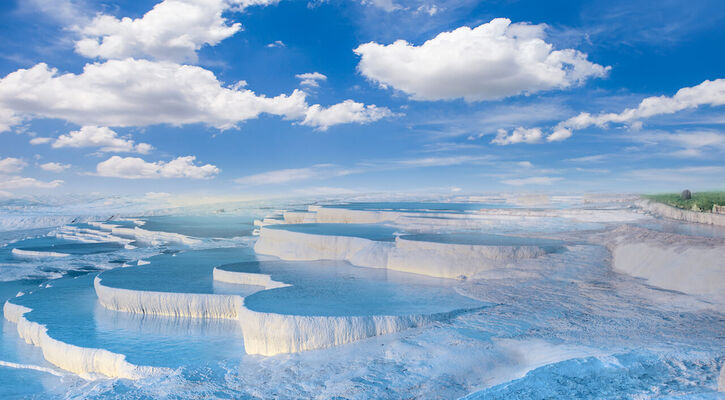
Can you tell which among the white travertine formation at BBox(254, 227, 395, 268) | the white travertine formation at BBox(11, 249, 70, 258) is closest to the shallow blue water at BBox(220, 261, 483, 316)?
the white travertine formation at BBox(254, 227, 395, 268)

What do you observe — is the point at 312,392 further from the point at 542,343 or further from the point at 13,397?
the point at 13,397

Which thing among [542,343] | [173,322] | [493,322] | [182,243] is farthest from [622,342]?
[182,243]

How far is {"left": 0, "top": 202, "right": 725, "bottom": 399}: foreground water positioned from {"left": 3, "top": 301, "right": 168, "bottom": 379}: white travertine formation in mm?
110

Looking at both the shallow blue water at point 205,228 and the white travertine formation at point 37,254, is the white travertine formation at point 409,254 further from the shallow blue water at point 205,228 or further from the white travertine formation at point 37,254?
the shallow blue water at point 205,228

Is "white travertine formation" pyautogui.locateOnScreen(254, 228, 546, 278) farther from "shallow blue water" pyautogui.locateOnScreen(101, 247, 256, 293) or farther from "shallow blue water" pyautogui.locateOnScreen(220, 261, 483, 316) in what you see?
"shallow blue water" pyautogui.locateOnScreen(101, 247, 256, 293)

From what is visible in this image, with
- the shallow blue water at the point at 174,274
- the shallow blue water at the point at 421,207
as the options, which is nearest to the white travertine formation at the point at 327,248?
the shallow blue water at the point at 174,274

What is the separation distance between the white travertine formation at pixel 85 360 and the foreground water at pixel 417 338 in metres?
0.11

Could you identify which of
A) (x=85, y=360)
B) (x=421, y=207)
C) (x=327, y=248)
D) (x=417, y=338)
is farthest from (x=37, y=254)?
(x=421, y=207)

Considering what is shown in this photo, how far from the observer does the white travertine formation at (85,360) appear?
7.09m

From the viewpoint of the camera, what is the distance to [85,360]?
774cm

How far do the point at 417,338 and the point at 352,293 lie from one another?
2.66m

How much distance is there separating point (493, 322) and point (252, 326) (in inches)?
166

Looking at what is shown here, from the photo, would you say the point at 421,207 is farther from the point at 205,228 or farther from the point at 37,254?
the point at 37,254

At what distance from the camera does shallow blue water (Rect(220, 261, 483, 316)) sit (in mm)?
7996
